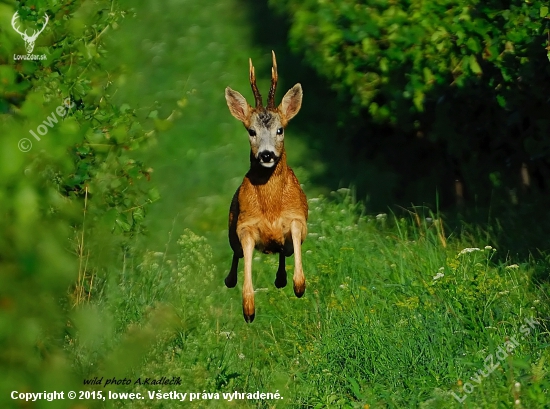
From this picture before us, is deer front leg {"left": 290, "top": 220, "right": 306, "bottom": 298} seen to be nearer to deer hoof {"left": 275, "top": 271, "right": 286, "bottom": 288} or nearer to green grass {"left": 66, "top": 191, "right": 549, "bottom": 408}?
deer hoof {"left": 275, "top": 271, "right": 286, "bottom": 288}

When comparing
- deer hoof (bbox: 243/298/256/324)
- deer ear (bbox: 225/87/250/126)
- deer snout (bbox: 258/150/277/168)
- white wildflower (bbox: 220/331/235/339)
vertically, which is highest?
deer ear (bbox: 225/87/250/126)

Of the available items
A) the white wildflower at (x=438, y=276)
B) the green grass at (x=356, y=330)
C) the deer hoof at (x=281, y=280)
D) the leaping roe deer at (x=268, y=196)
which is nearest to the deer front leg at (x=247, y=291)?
the leaping roe deer at (x=268, y=196)

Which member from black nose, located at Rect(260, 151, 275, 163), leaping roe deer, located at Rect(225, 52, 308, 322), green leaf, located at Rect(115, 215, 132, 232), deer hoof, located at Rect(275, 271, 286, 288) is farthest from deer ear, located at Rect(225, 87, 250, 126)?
green leaf, located at Rect(115, 215, 132, 232)

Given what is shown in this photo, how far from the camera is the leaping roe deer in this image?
3773mm

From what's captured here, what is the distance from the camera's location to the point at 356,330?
649 cm

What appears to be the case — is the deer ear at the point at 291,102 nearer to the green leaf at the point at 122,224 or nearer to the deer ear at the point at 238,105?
the deer ear at the point at 238,105

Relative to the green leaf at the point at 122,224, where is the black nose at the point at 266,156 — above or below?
above

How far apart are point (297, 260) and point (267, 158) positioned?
424mm

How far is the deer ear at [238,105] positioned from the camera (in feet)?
12.7

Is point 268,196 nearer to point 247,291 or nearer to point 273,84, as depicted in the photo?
point 247,291

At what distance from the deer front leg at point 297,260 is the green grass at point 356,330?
1539 millimetres

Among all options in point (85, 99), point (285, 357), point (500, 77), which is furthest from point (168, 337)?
point (500, 77)

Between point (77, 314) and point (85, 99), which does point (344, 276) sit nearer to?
point (85, 99)

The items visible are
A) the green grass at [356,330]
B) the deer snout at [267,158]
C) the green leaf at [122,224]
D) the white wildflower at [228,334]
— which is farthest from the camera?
the white wildflower at [228,334]
